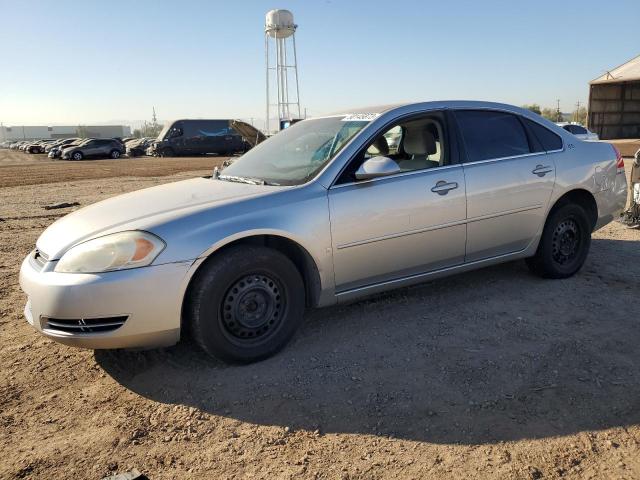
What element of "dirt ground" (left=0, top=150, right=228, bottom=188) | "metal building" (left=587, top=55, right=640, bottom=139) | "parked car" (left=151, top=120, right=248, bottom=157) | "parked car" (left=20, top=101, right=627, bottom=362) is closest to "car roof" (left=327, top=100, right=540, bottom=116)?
"parked car" (left=20, top=101, right=627, bottom=362)

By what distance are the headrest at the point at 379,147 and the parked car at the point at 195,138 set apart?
31.7 m

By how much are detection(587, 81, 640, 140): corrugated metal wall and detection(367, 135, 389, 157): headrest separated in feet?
73.2

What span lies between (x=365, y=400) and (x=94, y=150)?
36111 mm

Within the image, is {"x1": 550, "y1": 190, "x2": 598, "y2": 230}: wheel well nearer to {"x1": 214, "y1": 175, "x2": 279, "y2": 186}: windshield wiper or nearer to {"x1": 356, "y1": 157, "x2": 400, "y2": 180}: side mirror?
{"x1": 356, "y1": 157, "x2": 400, "y2": 180}: side mirror

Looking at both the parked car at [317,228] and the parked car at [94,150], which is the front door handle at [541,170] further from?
the parked car at [94,150]

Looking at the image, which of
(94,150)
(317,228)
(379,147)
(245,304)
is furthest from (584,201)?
(94,150)

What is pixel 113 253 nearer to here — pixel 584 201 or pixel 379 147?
pixel 379 147

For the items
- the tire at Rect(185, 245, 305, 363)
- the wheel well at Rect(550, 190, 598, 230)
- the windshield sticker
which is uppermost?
the windshield sticker

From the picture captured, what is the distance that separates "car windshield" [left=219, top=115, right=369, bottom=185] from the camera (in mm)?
3801

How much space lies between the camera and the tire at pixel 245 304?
3158 mm

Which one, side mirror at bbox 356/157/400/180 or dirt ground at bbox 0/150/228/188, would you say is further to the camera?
dirt ground at bbox 0/150/228/188

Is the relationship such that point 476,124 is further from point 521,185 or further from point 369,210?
point 369,210

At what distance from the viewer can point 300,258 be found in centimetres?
361

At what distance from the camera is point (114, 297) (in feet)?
9.63
